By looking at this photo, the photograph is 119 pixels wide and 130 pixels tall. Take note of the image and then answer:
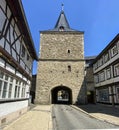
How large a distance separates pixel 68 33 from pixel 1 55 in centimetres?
2038

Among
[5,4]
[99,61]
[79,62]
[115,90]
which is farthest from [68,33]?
[5,4]

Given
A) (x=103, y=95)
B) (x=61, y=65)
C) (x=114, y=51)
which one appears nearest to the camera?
(x=114, y=51)

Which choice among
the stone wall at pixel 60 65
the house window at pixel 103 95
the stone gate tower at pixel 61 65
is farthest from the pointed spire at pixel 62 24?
the house window at pixel 103 95

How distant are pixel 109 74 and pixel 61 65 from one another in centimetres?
785

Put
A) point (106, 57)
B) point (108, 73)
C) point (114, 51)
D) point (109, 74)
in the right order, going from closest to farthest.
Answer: point (114, 51)
point (109, 74)
point (108, 73)
point (106, 57)

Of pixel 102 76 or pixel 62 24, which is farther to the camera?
pixel 62 24

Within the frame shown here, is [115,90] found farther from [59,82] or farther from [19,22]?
[19,22]

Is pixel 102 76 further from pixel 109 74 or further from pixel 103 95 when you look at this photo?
pixel 103 95

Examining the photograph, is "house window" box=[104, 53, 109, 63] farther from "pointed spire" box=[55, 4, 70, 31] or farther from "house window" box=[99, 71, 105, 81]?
"pointed spire" box=[55, 4, 70, 31]

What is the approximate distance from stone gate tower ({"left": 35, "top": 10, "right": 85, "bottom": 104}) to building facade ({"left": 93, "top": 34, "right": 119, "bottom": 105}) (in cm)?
285

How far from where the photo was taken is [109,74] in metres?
18.4

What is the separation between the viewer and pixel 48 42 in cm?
2430

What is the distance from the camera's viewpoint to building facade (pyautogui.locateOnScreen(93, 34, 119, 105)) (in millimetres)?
16219

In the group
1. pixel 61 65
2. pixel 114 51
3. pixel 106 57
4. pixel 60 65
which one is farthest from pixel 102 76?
pixel 60 65
